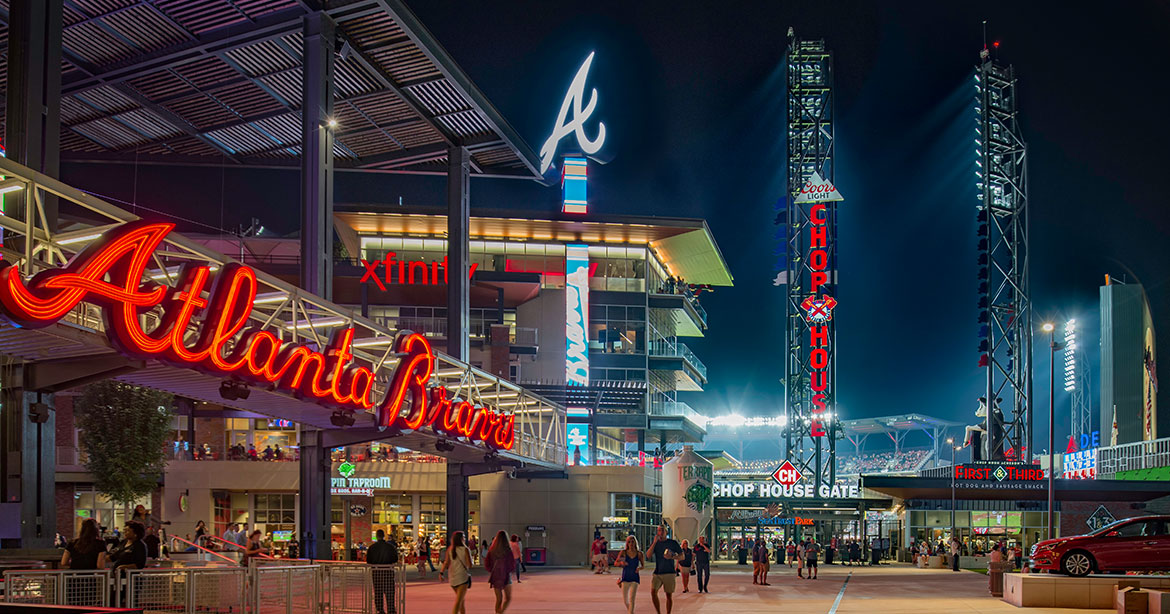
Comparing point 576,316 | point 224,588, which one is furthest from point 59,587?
point 576,316

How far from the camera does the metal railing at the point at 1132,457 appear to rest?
2500 inches

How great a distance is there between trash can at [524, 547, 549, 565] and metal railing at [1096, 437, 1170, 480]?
3397 centimetres

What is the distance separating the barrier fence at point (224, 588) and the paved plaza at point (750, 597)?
304 cm

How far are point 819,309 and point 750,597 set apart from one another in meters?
41.1

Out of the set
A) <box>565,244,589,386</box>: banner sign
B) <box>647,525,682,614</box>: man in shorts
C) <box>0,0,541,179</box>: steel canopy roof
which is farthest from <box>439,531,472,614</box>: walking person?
<box>565,244,589,386</box>: banner sign

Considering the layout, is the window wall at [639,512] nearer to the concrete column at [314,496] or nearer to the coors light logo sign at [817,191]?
the coors light logo sign at [817,191]

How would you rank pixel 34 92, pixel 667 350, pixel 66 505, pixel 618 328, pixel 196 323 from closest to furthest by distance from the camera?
pixel 34 92 < pixel 196 323 < pixel 66 505 < pixel 618 328 < pixel 667 350

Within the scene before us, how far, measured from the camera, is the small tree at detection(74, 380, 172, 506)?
159ft

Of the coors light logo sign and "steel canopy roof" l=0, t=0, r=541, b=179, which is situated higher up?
the coors light logo sign

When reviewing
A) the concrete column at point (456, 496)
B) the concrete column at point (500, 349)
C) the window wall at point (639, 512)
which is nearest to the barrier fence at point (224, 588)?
the concrete column at point (456, 496)

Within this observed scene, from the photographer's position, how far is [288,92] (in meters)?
35.0

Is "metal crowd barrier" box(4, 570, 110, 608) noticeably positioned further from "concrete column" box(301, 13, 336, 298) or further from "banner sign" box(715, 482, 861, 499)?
"banner sign" box(715, 482, 861, 499)

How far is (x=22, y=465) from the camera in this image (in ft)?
59.3

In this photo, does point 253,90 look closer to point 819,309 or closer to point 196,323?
point 196,323
